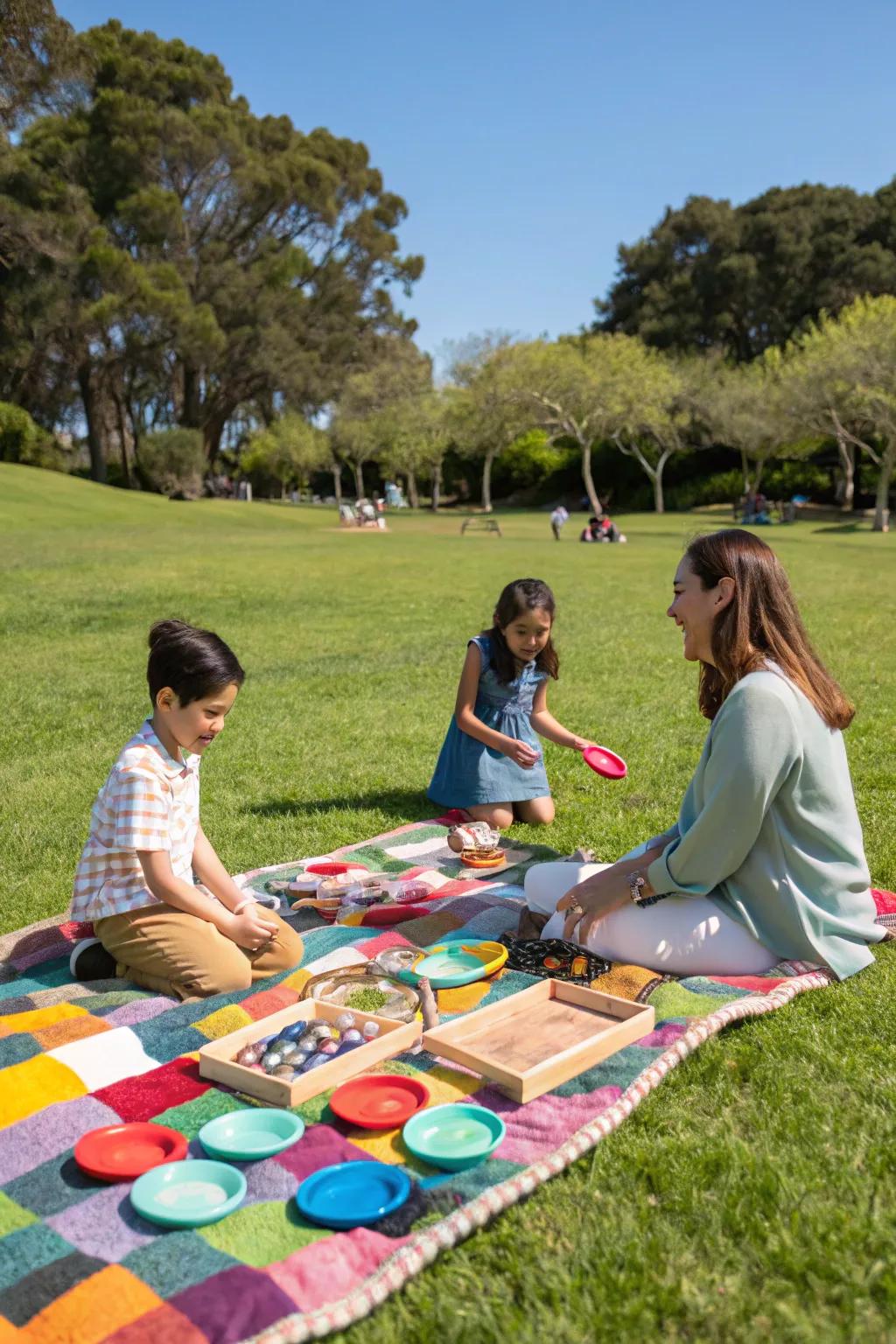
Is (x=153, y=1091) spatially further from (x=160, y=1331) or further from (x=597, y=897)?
(x=597, y=897)

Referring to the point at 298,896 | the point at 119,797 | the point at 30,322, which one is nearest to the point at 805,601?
the point at 298,896

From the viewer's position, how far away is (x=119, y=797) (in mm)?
3898

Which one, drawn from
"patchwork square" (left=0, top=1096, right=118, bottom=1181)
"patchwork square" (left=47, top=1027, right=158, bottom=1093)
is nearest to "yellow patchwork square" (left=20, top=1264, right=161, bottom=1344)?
"patchwork square" (left=0, top=1096, right=118, bottom=1181)

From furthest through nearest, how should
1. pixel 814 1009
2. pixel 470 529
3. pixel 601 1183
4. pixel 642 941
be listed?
1. pixel 470 529
2. pixel 642 941
3. pixel 814 1009
4. pixel 601 1183

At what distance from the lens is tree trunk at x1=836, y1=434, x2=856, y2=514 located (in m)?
45.4

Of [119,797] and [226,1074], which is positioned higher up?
[119,797]

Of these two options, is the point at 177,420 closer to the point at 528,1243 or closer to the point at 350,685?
the point at 350,685

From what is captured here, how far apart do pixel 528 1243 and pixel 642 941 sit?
1.47 meters

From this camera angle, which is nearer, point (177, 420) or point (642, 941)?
point (642, 941)

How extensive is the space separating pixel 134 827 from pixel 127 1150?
1.26 metres

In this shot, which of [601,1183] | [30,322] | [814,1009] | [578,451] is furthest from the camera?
[578,451]

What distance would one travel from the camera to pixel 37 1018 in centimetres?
361

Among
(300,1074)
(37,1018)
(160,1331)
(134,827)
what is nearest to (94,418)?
(134,827)

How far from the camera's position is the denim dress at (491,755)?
20.0ft
